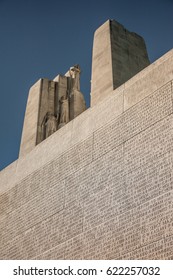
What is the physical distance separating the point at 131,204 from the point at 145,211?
1.25 feet

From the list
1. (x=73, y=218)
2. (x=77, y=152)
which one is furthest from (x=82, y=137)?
(x=73, y=218)

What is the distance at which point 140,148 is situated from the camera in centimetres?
798

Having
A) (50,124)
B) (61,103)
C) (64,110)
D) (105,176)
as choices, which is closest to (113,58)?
(64,110)

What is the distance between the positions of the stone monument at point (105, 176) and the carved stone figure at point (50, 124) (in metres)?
0.04

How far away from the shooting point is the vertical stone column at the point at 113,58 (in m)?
10.6

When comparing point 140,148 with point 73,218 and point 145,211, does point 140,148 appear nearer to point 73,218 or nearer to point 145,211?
point 145,211

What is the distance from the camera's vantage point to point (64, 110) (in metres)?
12.5

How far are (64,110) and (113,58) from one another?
7.55 feet

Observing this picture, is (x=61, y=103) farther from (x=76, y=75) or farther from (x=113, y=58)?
(x=113, y=58)

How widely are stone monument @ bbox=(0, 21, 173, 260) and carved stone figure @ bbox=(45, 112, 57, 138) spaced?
4 cm

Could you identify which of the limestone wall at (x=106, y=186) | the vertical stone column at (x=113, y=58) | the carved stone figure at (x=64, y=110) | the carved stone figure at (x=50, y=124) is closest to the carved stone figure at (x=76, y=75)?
the carved stone figure at (x=64, y=110)

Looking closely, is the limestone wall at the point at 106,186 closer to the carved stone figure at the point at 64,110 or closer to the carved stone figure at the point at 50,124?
the carved stone figure at the point at 50,124
